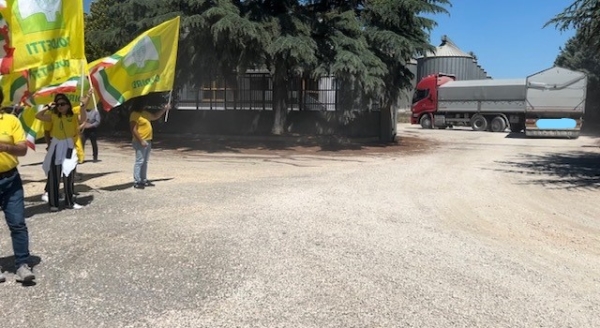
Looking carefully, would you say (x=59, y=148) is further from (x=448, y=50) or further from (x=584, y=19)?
(x=448, y=50)

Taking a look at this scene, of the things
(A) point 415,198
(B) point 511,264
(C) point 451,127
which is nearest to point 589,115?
(C) point 451,127

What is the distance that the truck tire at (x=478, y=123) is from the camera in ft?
104

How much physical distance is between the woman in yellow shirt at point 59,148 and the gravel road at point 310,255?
16.3 inches

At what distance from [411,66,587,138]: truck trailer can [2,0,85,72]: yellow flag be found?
81.9 feet

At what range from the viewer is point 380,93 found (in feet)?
59.6

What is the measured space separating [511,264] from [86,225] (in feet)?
17.1

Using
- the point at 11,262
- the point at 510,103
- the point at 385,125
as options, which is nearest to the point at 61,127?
the point at 11,262

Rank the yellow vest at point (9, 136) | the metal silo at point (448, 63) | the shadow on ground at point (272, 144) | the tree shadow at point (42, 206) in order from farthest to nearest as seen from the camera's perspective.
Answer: the metal silo at point (448, 63)
the shadow on ground at point (272, 144)
the tree shadow at point (42, 206)
the yellow vest at point (9, 136)

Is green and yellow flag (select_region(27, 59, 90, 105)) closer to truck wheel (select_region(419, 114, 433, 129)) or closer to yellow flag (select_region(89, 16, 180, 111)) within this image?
yellow flag (select_region(89, 16, 180, 111))

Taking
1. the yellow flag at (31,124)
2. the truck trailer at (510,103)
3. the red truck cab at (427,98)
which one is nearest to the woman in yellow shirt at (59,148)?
the yellow flag at (31,124)

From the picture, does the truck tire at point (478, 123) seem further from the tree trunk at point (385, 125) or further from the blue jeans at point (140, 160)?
the blue jeans at point (140, 160)

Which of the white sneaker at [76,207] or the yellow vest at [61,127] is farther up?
the yellow vest at [61,127]

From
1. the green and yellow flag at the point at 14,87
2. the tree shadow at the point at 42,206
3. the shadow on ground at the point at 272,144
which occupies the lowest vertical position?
the tree shadow at the point at 42,206

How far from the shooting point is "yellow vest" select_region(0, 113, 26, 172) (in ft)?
14.9
